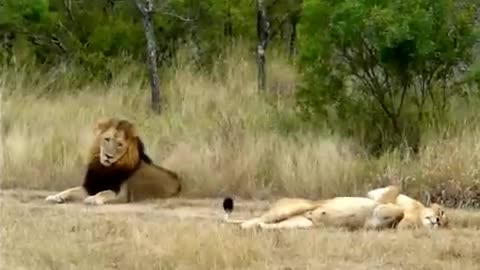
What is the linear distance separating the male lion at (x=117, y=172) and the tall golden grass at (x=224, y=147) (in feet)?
1.45

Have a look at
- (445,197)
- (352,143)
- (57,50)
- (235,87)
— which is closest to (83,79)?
(57,50)

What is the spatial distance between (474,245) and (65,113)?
7.42 m

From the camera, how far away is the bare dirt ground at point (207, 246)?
730 centimetres

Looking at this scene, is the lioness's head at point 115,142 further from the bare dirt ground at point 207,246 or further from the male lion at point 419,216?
the male lion at point 419,216

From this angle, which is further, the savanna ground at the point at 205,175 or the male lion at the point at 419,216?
the male lion at the point at 419,216

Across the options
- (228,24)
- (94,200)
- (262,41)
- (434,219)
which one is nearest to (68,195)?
(94,200)

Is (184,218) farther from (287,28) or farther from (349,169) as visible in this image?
(287,28)

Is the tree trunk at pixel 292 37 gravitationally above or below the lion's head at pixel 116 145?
above

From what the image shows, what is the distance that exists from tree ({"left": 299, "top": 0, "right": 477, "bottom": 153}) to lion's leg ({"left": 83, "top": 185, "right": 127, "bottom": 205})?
2740 millimetres

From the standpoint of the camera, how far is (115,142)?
422 inches

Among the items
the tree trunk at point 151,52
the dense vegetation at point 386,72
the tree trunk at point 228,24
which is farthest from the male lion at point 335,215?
the tree trunk at point 228,24

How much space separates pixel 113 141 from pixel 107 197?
0.50m

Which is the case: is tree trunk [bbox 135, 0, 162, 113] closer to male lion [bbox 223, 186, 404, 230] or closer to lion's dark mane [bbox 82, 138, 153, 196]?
lion's dark mane [bbox 82, 138, 153, 196]

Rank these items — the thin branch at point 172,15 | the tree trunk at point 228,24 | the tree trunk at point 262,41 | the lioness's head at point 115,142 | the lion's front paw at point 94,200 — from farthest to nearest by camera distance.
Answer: the tree trunk at point 228,24
the thin branch at point 172,15
the tree trunk at point 262,41
the lioness's head at point 115,142
the lion's front paw at point 94,200
